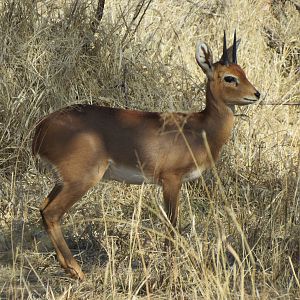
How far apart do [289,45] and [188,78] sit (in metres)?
2.14

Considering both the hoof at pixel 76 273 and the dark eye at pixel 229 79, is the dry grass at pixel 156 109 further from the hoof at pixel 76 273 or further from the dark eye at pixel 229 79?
the dark eye at pixel 229 79

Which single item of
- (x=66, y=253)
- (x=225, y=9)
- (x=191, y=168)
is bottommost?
(x=66, y=253)

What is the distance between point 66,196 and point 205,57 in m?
1.47

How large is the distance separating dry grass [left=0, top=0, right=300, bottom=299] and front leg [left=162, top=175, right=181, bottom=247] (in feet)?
0.43

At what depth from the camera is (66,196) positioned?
17.4 ft

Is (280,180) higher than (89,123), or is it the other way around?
(89,123)

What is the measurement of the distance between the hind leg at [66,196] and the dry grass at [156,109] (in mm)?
146

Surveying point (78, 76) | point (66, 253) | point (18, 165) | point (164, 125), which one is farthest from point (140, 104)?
point (66, 253)

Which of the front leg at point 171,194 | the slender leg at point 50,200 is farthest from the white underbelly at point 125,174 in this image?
the slender leg at point 50,200

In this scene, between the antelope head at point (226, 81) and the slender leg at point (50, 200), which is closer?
the slender leg at point (50, 200)

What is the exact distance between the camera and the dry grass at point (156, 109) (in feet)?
16.2

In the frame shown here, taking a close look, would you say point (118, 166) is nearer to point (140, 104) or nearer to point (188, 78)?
point (140, 104)

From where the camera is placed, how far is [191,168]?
18.3 ft

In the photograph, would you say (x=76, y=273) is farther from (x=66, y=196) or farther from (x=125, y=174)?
(x=125, y=174)
